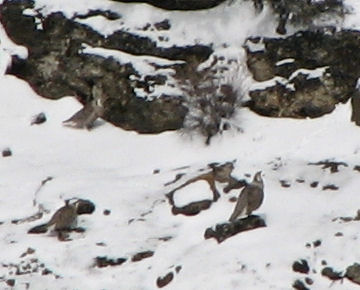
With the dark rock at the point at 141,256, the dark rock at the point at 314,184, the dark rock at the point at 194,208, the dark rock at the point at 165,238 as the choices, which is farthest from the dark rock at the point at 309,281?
the dark rock at the point at 314,184

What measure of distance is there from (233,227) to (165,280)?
1371mm

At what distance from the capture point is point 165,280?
22.2 m

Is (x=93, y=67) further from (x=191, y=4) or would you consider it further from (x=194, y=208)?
(x=194, y=208)

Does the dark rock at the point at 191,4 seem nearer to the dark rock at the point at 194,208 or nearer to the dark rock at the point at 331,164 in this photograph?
the dark rock at the point at 331,164

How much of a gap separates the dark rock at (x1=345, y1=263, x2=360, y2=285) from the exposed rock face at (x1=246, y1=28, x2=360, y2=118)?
6382mm

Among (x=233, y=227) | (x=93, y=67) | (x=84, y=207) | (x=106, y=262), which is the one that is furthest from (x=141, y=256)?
(x=93, y=67)

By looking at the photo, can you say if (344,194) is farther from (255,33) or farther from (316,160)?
(255,33)

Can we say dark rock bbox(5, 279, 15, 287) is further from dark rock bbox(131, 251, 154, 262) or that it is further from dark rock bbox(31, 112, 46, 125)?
dark rock bbox(31, 112, 46, 125)

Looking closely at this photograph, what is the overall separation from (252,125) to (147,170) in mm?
2184

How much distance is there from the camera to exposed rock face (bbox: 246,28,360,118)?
2802cm

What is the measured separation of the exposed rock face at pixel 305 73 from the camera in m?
28.0

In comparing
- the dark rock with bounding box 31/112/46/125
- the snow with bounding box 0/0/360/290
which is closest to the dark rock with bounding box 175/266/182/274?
the snow with bounding box 0/0/360/290

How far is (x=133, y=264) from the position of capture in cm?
2295

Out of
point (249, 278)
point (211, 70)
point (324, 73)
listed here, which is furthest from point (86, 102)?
point (249, 278)
